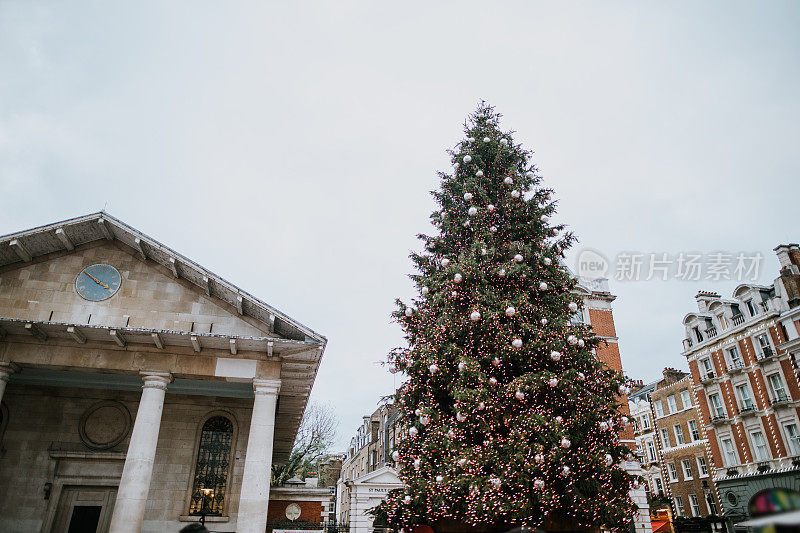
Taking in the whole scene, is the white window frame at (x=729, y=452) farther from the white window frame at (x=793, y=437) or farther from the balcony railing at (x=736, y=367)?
the balcony railing at (x=736, y=367)

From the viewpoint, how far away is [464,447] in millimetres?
12570

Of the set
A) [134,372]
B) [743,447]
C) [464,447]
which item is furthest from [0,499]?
[743,447]

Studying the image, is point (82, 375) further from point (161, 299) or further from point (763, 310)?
point (763, 310)

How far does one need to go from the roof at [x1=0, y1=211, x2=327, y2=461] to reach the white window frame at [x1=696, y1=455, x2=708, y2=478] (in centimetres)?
3393

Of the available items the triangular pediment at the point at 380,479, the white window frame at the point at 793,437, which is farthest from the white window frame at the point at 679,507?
the triangular pediment at the point at 380,479

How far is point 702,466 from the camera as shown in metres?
35.6

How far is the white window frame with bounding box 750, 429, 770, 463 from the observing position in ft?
97.0

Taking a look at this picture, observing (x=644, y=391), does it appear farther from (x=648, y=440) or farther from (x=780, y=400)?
(x=780, y=400)

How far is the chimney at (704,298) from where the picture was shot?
35781 millimetres

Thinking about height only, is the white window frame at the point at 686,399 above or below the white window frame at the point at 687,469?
above

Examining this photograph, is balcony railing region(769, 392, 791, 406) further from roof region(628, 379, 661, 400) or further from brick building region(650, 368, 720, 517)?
roof region(628, 379, 661, 400)

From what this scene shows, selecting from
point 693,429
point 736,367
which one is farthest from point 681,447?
point 736,367

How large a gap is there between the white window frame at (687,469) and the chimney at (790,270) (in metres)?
14.9

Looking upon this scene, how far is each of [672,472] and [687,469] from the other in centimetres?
170
